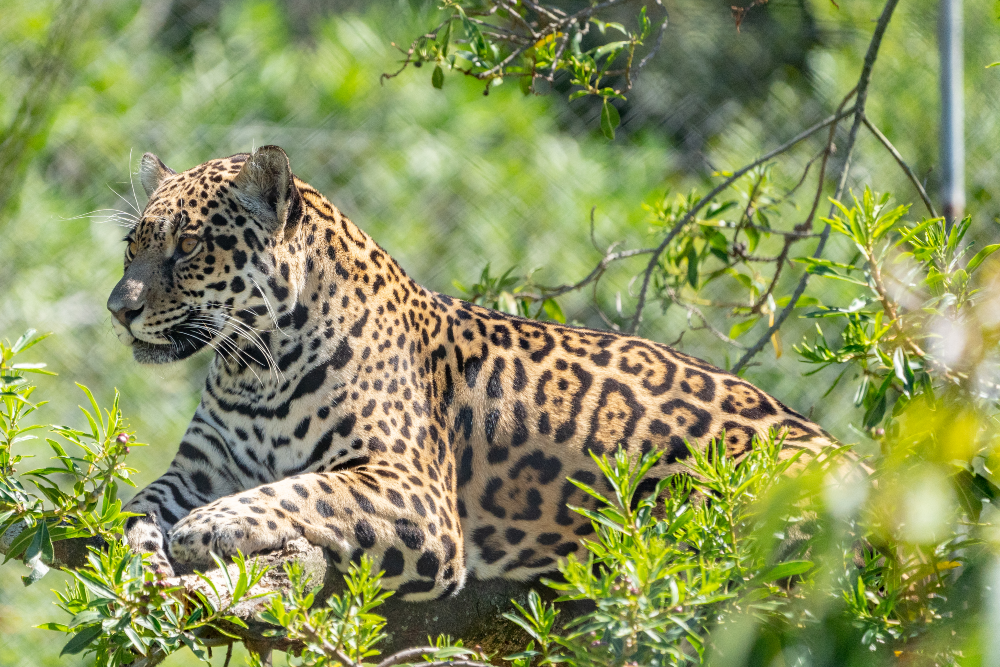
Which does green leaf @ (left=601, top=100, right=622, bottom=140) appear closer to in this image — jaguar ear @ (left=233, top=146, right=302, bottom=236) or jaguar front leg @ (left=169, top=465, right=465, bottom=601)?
jaguar ear @ (left=233, top=146, right=302, bottom=236)

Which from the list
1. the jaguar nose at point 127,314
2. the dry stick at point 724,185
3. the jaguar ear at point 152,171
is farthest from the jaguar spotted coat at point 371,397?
the dry stick at point 724,185

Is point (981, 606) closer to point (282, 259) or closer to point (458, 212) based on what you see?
point (282, 259)

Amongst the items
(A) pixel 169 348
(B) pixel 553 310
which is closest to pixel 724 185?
(B) pixel 553 310

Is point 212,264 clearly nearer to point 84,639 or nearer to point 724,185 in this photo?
point 84,639

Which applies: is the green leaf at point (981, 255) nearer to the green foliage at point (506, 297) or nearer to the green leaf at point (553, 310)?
the green foliage at point (506, 297)

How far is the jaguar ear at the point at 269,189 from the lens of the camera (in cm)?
294

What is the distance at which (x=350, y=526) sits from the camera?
265 centimetres

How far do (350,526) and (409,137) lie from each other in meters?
6.07

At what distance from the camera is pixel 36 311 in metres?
6.75

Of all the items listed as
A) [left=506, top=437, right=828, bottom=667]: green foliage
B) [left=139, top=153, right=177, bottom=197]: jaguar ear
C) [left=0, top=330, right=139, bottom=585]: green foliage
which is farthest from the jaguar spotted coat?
[left=506, top=437, right=828, bottom=667]: green foliage

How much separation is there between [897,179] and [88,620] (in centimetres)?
709

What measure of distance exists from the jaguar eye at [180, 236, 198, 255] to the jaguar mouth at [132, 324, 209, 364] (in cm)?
20

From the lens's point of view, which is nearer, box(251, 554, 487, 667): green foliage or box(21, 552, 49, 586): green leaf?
box(251, 554, 487, 667): green foliage

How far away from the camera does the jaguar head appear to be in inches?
112
